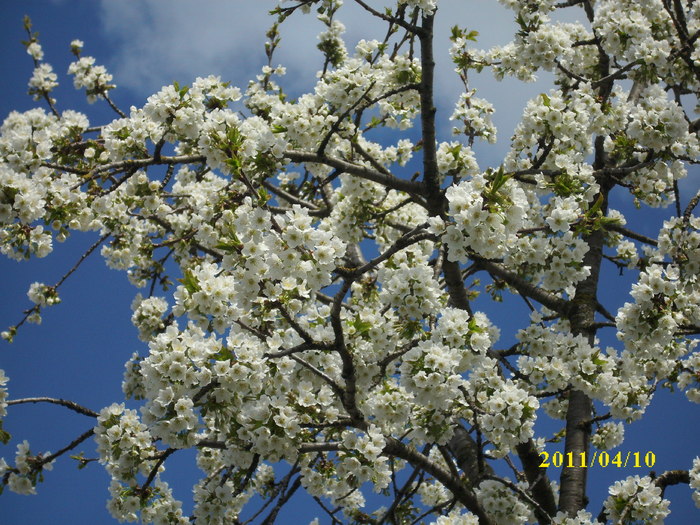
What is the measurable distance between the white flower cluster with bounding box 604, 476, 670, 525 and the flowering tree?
15mm

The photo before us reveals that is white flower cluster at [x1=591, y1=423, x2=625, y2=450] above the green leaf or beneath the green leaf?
above

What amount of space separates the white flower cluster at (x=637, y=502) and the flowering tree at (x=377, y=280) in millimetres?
15

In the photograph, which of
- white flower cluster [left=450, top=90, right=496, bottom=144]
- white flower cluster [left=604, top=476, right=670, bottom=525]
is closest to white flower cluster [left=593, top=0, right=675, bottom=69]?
white flower cluster [left=450, top=90, right=496, bottom=144]

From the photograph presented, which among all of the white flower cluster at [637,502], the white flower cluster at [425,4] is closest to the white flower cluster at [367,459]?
the white flower cluster at [637,502]

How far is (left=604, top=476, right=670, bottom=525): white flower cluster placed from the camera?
5340mm

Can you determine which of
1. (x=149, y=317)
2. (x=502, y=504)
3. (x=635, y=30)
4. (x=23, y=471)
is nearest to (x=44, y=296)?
(x=149, y=317)

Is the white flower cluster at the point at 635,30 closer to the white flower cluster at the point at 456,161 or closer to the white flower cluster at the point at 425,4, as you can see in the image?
the white flower cluster at the point at 456,161

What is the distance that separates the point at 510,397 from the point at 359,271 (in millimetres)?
1605

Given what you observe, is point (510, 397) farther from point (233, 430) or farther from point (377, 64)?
point (377, 64)

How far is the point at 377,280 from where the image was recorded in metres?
5.84

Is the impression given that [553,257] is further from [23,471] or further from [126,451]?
[23,471]

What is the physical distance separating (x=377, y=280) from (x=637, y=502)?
9.88ft

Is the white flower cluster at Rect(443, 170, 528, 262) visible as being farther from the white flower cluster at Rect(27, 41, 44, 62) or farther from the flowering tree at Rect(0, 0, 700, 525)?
the white flower cluster at Rect(27, 41, 44, 62)

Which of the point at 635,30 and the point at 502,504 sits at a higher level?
the point at 635,30
